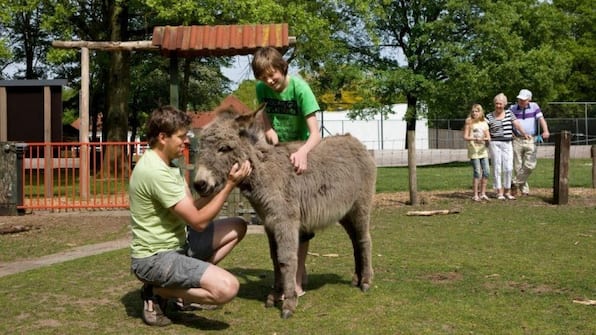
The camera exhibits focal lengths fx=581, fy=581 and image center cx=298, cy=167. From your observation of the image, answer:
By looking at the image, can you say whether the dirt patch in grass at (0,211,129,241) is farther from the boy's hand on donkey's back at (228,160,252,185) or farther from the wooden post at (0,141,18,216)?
the boy's hand on donkey's back at (228,160,252,185)

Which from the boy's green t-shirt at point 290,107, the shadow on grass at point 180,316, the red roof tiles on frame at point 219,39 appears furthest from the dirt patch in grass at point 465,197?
the shadow on grass at point 180,316

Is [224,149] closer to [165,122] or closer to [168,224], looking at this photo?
[165,122]

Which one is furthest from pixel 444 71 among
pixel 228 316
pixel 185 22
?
pixel 228 316

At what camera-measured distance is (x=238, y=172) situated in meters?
4.87

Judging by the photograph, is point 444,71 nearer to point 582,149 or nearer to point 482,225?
point 582,149

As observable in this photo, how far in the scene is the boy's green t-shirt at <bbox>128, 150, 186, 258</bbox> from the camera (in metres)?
4.71

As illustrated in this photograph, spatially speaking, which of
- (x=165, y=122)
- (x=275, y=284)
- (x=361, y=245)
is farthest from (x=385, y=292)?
(x=165, y=122)

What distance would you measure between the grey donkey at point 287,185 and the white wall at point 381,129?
35499 mm

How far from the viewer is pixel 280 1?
27.4 metres

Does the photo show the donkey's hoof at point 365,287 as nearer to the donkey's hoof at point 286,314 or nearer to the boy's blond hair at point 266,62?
the donkey's hoof at point 286,314

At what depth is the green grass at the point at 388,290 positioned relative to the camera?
189 inches

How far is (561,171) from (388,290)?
319 inches

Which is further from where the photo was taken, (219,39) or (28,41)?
(28,41)

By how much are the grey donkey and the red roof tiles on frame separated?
20.3 feet
